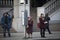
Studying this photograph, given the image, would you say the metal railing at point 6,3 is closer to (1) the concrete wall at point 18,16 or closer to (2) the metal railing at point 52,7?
(1) the concrete wall at point 18,16

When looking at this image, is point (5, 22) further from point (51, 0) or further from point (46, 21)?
point (51, 0)

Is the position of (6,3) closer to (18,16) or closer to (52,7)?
(18,16)

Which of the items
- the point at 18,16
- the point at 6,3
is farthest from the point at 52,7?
the point at 6,3

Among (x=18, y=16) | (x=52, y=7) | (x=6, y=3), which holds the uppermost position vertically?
(x=6, y=3)

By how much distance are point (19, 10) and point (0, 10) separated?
10.4ft

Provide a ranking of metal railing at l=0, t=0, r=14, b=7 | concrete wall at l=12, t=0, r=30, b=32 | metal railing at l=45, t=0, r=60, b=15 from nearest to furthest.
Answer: concrete wall at l=12, t=0, r=30, b=32, metal railing at l=45, t=0, r=60, b=15, metal railing at l=0, t=0, r=14, b=7

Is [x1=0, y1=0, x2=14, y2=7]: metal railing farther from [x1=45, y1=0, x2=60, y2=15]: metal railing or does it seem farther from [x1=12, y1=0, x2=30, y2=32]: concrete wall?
[x1=45, y1=0, x2=60, y2=15]: metal railing

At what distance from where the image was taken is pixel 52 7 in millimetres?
30922

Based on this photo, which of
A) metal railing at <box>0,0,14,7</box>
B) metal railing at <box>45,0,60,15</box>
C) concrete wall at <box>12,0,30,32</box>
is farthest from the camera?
metal railing at <box>0,0,14,7</box>

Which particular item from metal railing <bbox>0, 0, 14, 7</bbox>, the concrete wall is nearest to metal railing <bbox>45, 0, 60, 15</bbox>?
the concrete wall

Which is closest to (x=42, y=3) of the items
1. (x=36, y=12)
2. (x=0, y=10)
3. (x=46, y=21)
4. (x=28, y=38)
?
(x=36, y=12)

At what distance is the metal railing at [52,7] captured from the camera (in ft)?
100

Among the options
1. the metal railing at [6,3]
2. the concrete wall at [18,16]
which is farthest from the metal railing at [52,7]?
the metal railing at [6,3]

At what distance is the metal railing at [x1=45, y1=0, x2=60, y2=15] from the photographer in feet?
100
